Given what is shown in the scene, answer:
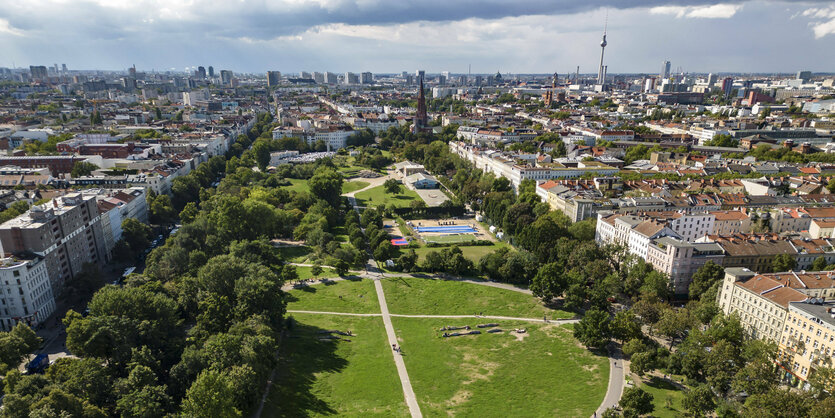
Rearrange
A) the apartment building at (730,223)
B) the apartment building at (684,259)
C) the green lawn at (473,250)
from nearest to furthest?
the apartment building at (684,259) → the apartment building at (730,223) → the green lawn at (473,250)

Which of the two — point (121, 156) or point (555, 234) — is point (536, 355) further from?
point (121, 156)

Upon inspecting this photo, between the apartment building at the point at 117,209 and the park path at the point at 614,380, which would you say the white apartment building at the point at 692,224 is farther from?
the apartment building at the point at 117,209

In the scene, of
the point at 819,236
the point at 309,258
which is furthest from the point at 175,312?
the point at 819,236

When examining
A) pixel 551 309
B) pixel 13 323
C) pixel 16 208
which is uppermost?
pixel 16 208

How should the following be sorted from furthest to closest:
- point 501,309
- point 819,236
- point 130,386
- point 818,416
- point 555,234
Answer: point 555,234 → point 819,236 → point 501,309 → point 130,386 → point 818,416

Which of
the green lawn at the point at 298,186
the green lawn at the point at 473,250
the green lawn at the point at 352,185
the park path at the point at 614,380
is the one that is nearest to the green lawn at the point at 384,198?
the green lawn at the point at 352,185
